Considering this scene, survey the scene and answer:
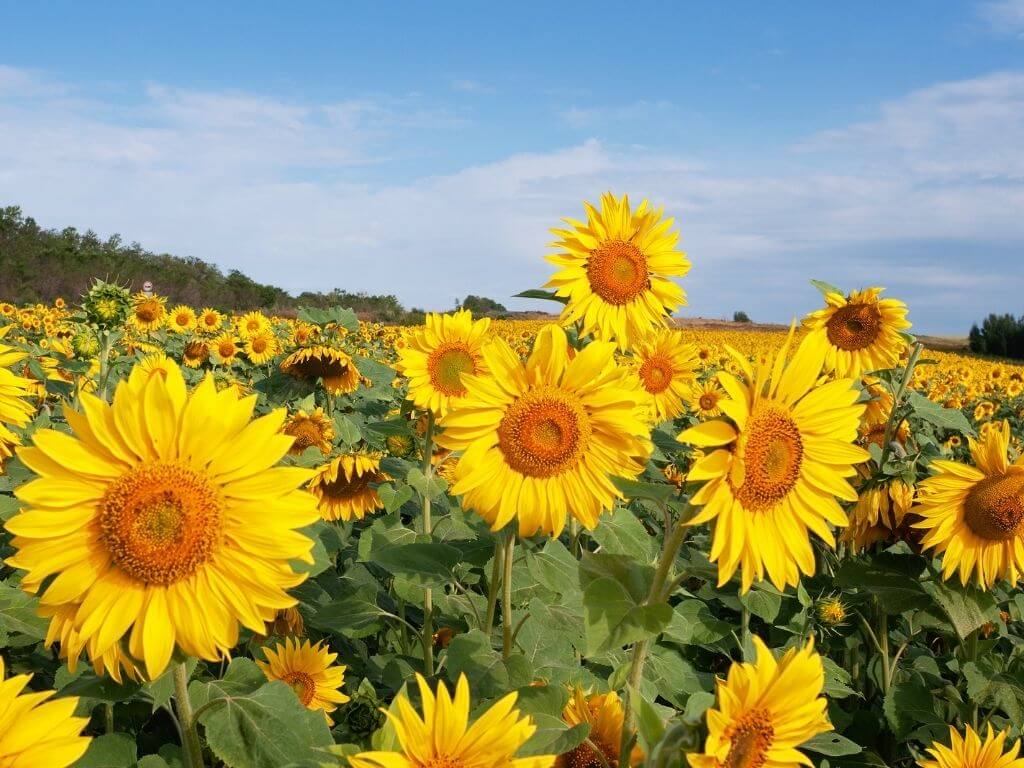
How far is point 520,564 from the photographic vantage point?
3.09m

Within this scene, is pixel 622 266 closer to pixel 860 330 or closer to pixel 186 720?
pixel 860 330

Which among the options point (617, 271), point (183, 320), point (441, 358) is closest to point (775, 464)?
point (441, 358)

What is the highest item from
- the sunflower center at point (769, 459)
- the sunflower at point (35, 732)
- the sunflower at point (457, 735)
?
the sunflower center at point (769, 459)

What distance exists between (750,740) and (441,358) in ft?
6.85

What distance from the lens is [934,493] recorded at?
118 inches

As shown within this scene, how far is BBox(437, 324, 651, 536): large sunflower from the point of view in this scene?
216 centimetres

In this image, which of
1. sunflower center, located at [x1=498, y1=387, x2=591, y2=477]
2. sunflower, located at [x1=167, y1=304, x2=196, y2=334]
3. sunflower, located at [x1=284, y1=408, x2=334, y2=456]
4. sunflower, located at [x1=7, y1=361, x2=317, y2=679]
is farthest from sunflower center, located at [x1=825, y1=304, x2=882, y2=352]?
sunflower, located at [x1=167, y1=304, x2=196, y2=334]

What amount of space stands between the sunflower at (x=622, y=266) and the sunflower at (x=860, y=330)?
1.11m

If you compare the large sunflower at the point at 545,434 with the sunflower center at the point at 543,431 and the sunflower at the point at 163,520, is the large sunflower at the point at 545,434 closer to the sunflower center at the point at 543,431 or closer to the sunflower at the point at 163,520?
the sunflower center at the point at 543,431

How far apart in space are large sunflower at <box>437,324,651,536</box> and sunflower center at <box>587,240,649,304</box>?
4.37ft

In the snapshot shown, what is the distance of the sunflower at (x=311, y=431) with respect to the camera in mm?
4309

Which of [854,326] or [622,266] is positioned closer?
[622,266]

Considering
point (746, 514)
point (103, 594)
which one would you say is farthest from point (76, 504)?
point (746, 514)

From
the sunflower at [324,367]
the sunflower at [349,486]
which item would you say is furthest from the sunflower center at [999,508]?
the sunflower at [324,367]
